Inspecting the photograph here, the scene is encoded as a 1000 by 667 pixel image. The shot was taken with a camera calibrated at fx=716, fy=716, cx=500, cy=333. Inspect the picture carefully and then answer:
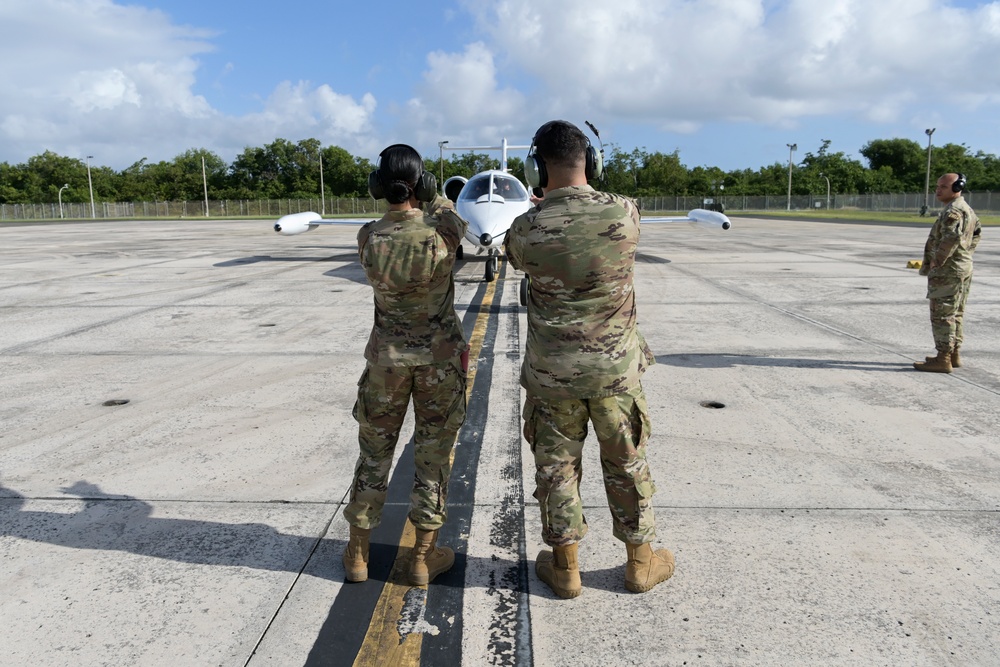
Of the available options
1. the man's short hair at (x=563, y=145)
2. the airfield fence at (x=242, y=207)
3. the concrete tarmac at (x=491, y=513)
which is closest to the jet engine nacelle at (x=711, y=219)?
the concrete tarmac at (x=491, y=513)

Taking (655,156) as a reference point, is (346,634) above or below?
below

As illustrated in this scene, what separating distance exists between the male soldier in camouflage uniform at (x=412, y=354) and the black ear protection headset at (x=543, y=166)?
401 mm

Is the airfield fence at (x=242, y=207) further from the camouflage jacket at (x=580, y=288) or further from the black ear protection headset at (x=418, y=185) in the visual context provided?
the camouflage jacket at (x=580, y=288)

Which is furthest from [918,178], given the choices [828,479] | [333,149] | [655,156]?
[828,479]

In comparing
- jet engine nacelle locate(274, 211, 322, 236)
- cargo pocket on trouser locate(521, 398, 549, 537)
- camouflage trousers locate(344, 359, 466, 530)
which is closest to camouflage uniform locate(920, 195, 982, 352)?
cargo pocket on trouser locate(521, 398, 549, 537)

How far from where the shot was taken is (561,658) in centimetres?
279

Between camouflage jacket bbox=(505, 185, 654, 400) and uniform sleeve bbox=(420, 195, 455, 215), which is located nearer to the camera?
camouflage jacket bbox=(505, 185, 654, 400)

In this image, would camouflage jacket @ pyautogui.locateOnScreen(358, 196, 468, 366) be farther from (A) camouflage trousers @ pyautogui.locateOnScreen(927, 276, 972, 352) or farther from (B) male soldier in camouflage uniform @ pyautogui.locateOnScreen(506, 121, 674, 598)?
(A) camouflage trousers @ pyautogui.locateOnScreen(927, 276, 972, 352)

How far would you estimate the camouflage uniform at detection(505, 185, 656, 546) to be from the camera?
9.82 feet

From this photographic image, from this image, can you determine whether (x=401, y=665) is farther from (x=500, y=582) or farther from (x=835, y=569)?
(x=835, y=569)

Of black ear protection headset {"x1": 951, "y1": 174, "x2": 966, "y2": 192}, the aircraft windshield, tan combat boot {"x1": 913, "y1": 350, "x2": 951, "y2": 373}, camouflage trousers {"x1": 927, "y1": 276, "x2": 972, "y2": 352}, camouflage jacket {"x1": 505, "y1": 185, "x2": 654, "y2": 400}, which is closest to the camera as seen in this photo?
camouflage jacket {"x1": 505, "y1": 185, "x2": 654, "y2": 400}

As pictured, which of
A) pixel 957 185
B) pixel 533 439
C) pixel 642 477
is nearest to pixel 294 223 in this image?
pixel 957 185

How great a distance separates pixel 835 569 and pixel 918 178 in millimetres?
109727

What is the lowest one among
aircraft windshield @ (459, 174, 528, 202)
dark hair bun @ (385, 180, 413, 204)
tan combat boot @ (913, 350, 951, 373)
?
tan combat boot @ (913, 350, 951, 373)
